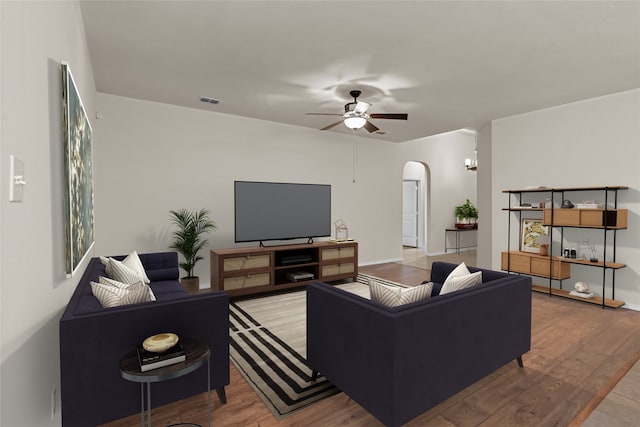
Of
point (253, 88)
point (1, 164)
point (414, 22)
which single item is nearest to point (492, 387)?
point (414, 22)

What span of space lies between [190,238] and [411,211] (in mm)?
6700

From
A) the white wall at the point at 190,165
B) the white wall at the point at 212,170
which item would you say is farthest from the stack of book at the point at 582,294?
the white wall at the point at 190,165

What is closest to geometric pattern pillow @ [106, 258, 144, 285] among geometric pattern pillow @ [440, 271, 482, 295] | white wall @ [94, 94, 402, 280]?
white wall @ [94, 94, 402, 280]

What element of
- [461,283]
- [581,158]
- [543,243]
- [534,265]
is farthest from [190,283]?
[581,158]

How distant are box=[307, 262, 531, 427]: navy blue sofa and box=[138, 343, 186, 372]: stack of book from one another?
87cm

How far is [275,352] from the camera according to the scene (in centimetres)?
284

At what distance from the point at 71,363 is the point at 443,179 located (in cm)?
806

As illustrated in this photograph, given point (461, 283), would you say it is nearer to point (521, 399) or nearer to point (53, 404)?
point (521, 399)

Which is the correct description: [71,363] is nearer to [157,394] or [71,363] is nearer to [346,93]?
[157,394]

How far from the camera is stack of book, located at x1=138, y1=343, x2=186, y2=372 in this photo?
152 centimetres

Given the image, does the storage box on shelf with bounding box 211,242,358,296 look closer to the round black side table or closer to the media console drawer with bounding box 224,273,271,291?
the media console drawer with bounding box 224,273,271,291

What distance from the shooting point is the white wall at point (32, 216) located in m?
1.04

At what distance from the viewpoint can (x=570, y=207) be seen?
4.35m

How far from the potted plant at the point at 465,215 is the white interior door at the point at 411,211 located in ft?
4.00
